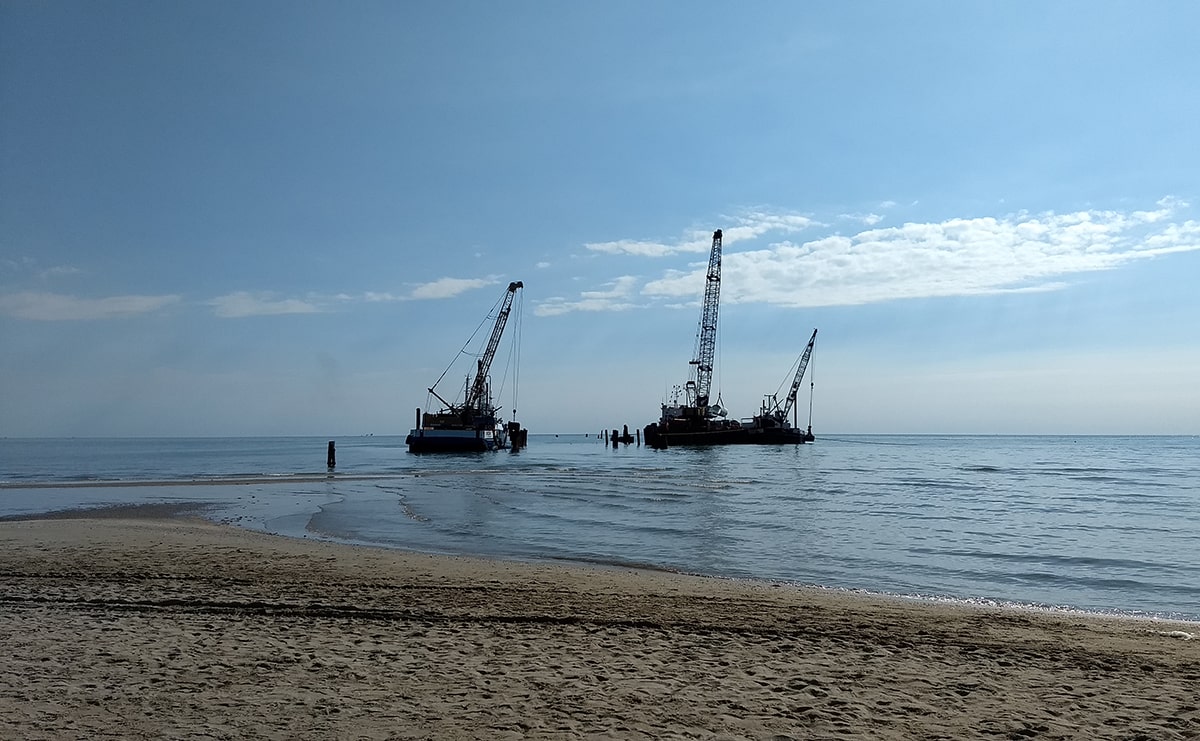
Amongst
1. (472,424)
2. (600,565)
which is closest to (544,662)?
(600,565)

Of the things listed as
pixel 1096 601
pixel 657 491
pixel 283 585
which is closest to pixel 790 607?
pixel 1096 601

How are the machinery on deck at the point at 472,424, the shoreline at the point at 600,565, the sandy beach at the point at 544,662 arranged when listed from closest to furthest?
the sandy beach at the point at 544,662 < the shoreline at the point at 600,565 < the machinery on deck at the point at 472,424

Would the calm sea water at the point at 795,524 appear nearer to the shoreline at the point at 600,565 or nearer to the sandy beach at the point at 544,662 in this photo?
the shoreline at the point at 600,565

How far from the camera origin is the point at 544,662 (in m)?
7.53

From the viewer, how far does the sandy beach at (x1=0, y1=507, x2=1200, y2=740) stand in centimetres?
583

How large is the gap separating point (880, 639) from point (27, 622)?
914 centimetres

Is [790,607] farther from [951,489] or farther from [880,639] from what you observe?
[951,489]

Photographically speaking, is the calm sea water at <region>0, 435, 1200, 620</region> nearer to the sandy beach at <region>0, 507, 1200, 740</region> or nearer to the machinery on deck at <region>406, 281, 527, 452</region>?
the sandy beach at <region>0, 507, 1200, 740</region>

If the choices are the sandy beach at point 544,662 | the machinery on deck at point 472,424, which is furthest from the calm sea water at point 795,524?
the machinery on deck at point 472,424

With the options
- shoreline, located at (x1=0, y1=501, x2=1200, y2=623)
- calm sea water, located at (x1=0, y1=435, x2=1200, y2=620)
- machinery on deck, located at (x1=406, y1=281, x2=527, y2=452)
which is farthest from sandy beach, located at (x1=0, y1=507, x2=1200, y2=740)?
machinery on deck, located at (x1=406, y1=281, x2=527, y2=452)

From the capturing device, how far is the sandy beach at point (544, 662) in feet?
19.1

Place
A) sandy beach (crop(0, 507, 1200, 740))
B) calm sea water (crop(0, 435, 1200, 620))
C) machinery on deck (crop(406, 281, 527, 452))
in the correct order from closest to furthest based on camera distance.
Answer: sandy beach (crop(0, 507, 1200, 740)) < calm sea water (crop(0, 435, 1200, 620)) < machinery on deck (crop(406, 281, 527, 452))

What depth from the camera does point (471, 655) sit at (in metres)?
7.75

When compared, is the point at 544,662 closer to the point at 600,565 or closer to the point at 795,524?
the point at 600,565
